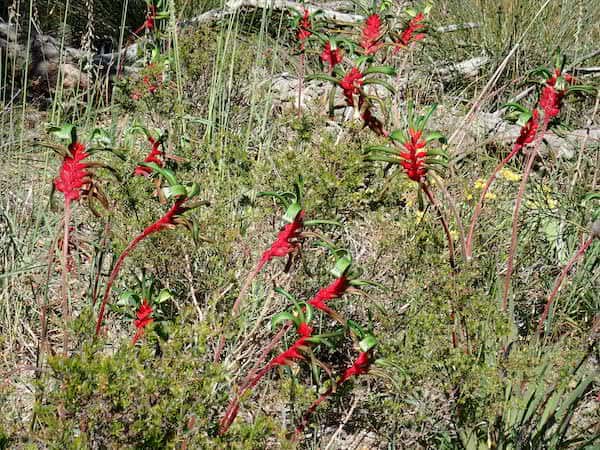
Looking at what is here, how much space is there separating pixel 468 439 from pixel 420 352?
0.31 metres

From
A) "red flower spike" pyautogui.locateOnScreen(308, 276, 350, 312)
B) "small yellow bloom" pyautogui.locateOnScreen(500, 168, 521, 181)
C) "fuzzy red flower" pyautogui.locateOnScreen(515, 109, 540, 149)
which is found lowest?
"small yellow bloom" pyautogui.locateOnScreen(500, 168, 521, 181)

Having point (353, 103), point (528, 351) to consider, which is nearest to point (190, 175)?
point (353, 103)

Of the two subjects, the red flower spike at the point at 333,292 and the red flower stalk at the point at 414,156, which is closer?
the red flower spike at the point at 333,292

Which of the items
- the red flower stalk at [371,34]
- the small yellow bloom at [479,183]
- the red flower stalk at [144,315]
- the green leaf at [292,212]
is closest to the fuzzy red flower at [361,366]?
the green leaf at [292,212]

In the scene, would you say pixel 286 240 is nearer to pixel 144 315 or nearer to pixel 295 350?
pixel 295 350

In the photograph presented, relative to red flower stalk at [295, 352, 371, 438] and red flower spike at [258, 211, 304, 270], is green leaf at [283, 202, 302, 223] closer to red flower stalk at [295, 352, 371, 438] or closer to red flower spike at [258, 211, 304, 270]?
red flower spike at [258, 211, 304, 270]

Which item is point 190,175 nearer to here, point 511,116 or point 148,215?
point 148,215

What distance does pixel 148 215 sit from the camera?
87.7 inches

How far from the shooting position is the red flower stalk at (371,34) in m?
2.41

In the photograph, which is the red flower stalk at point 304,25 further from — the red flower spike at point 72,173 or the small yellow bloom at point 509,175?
the red flower spike at point 72,173

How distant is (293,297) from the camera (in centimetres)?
218

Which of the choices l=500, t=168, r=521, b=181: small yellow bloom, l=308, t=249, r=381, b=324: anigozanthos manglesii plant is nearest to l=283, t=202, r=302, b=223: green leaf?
l=308, t=249, r=381, b=324: anigozanthos manglesii plant

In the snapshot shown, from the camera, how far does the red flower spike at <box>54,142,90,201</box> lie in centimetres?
162

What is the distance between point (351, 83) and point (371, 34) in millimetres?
355
